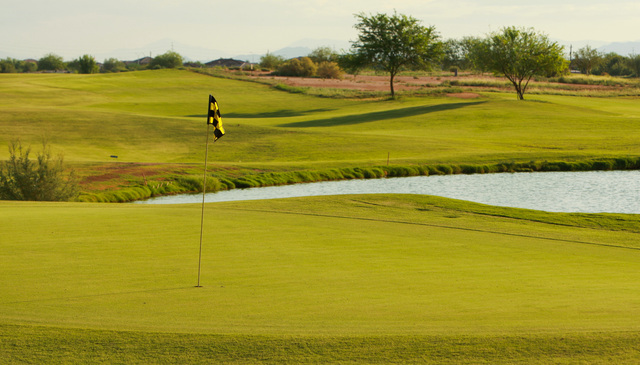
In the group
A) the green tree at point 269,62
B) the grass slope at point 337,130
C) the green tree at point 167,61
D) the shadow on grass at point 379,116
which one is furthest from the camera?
the green tree at point 167,61

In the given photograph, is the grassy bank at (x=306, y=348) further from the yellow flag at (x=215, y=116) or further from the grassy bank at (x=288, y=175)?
the grassy bank at (x=288, y=175)

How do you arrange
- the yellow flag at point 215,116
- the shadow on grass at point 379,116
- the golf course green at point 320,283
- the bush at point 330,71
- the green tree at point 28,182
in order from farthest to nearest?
the bush at point 330,71 → the shadow on grass at point 379,116 → the green tree at point 28,182 → the yellow flag at point 215,116 → the golf course green at point 320,283

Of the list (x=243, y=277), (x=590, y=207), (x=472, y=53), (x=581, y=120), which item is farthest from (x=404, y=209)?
(x=472, y=53)

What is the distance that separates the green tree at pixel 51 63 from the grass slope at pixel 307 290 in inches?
7064

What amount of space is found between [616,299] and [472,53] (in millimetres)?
68427

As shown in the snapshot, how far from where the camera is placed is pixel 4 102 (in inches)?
2717

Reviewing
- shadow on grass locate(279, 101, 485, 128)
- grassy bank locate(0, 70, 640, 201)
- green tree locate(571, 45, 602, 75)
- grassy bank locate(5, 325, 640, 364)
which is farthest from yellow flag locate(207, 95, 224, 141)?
green tree locate(571, 45, 602, 75)

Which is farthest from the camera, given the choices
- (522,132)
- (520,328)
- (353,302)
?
(522,132)

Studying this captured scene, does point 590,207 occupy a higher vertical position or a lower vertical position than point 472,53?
lower

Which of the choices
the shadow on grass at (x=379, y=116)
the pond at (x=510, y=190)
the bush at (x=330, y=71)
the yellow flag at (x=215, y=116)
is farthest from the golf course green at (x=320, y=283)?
the bush at (x=330, y=71)

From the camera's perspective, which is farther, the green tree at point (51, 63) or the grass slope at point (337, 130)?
the green tree at point (51, 63)

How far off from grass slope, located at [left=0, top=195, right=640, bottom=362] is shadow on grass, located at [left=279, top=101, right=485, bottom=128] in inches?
1685

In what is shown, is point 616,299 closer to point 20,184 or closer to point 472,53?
point 20,184

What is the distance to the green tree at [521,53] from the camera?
2697 inches
